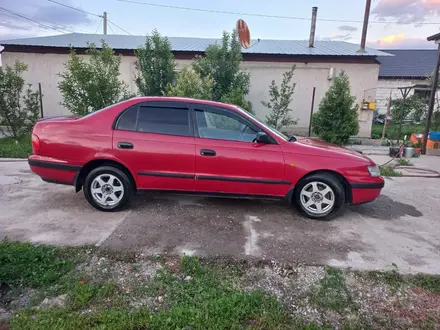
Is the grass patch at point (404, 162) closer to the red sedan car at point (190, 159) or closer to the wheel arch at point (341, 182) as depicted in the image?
the red sedan car at point (190, 159)

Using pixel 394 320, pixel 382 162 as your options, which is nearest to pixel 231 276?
pixel 394 320

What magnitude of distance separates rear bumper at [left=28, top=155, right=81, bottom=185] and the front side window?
177 centimetres

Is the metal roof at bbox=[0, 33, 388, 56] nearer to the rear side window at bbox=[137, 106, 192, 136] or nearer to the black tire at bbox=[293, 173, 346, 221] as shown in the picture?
the rear side window at bbox=[137, 106, 192, 136]

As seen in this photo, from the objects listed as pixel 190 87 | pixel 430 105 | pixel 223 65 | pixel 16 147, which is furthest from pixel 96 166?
pixel 430 105

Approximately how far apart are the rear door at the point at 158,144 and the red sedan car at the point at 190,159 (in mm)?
13

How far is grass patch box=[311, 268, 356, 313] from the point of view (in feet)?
8.24

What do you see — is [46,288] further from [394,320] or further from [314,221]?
[314,221]

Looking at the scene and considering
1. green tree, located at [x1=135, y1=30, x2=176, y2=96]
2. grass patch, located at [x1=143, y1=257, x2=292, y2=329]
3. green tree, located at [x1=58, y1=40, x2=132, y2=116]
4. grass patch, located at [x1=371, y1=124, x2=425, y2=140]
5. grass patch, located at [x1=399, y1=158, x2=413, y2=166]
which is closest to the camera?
grass patch, located at [x1=143, y1=257, x2=292, y2=329]

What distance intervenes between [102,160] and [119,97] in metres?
5.62

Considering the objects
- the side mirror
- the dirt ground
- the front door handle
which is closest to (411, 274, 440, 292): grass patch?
the dirt ground

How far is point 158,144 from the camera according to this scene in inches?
157

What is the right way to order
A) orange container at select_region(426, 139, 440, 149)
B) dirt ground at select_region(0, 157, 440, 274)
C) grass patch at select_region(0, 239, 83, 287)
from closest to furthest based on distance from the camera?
grass patch at select_region(0, 239, 83, 287) → dirt ground at select_region(0, 157, 440, 274) → orange container at select_region(426, 139, 440, 149)

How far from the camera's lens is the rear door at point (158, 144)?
3988 mm

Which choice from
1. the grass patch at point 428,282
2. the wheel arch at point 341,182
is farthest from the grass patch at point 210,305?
the wheel arch at point 341,182
